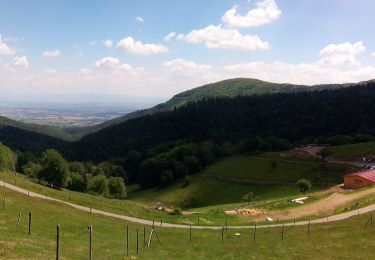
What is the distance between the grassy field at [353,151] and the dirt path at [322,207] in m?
52.5

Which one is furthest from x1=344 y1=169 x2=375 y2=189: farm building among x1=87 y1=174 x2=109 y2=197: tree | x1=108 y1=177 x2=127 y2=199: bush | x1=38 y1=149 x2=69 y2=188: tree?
x1=108 y1=177 x2=127 y2=199: bush

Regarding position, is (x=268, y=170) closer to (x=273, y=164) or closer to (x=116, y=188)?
(x=273, y=164)

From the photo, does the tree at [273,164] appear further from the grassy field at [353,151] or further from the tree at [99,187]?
the tree at [99,187]

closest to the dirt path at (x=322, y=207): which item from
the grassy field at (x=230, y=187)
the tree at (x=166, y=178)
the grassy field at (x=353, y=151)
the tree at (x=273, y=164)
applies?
the grassy field at (x=230, y=187)

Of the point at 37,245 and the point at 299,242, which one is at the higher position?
the point at 37,245

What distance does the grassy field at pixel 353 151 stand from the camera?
126 m

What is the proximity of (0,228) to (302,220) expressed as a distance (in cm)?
4439

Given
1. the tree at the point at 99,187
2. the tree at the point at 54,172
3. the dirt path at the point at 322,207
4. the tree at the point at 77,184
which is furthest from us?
the tree at the point at 77,184

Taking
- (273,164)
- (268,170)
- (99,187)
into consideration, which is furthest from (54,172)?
(273,164)

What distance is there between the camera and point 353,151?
131250 mm

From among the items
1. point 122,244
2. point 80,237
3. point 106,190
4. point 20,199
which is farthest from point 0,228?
point 106,190

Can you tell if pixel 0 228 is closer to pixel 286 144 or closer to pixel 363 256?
pixel 363 256

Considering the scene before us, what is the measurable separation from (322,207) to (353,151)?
227 ft

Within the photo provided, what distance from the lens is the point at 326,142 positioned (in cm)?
17625
